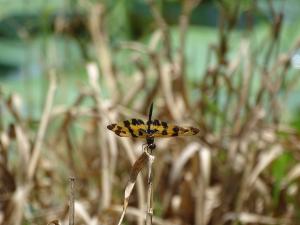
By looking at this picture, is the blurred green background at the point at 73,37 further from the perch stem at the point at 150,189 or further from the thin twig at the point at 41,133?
the perch stem at the point at 150,189

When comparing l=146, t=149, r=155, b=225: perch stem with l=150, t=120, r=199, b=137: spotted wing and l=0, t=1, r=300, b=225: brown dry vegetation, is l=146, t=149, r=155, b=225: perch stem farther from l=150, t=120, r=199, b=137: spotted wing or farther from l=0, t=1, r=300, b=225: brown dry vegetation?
l=0, t=1, r=300, b=225: brown dry vegetation

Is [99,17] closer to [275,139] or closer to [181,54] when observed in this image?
[181,54]

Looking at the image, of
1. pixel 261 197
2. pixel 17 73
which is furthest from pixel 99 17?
pixel 17 73

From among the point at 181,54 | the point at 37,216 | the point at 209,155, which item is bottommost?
the point at 37,216

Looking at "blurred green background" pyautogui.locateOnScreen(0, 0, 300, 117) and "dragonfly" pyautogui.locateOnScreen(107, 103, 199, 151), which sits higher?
"blurred green background" pyautogui.locateOnScreen(0, 0, 300, 117)

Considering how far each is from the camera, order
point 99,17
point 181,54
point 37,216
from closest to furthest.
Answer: point 37,216, point 181,54, point 99,17

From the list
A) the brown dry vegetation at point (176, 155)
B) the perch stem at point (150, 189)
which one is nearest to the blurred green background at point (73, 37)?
the brown dry vegetation at point (176, 155)

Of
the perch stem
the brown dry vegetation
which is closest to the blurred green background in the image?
the brown dry vegetation
